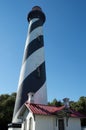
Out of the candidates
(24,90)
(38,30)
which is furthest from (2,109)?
(38,30)

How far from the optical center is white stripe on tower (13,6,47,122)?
609 inches

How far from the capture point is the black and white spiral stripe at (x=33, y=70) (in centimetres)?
1549

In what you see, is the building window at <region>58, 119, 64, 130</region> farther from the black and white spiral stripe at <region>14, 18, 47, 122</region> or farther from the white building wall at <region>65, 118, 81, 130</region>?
the black and white spiral stripe at <region>14, 18, 47, 122</region>

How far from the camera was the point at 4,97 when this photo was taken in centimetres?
2758

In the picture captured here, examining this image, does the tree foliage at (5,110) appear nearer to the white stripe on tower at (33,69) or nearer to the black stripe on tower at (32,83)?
the white stripe on tower at (33,69)

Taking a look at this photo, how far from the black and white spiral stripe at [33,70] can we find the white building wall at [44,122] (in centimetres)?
324

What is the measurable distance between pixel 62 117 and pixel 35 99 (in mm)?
3579

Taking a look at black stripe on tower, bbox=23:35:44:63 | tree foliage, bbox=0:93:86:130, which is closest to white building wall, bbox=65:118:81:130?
black stripe on tower, bbox=23:35:44:63

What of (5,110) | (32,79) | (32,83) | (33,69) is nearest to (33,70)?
(33,69)

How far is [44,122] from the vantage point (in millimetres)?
12078

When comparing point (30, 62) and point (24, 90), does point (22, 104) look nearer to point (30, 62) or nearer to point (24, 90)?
point (24, 90)

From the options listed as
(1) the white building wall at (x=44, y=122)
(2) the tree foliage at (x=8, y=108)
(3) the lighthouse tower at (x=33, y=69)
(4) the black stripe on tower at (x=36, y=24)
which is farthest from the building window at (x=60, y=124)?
(2) the tree foliage at (x=8, y=108)

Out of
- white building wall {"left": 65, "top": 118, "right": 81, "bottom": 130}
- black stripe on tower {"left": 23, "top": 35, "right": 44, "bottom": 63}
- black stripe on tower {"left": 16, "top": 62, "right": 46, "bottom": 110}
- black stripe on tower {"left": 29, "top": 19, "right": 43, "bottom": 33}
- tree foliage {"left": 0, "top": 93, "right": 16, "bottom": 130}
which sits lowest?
white building wall {"left": 65, "top": 118, "right": 81, "bottom": 130}

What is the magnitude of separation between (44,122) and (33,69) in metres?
5.80
